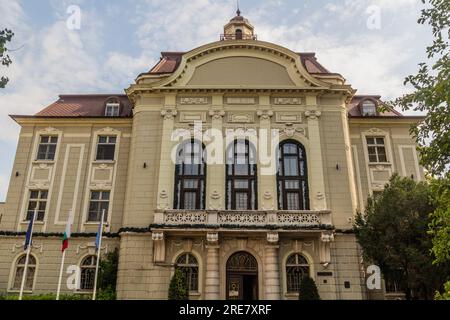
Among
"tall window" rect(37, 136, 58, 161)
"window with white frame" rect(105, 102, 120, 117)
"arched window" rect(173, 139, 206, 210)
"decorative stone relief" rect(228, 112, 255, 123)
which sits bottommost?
"arched window" rect(173, 139, 206, 210)

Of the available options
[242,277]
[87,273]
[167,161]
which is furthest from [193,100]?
[87,273]

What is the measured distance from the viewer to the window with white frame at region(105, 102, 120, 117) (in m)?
28.2

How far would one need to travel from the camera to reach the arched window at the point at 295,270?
22062mm

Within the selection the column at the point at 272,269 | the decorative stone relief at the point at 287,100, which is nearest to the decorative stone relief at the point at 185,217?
the column at the point at 272,269

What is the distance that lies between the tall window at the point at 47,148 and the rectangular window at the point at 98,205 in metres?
4.37

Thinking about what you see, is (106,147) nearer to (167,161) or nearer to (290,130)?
(167,161)

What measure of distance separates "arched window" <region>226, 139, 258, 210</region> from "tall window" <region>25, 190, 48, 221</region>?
487 inches

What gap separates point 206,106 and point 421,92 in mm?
15898

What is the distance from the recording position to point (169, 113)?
2541cm

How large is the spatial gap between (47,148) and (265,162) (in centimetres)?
1543

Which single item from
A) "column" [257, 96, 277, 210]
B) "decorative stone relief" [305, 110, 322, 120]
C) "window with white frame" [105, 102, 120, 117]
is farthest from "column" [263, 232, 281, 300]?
"window with white frame" [105, 102, 120, 117]

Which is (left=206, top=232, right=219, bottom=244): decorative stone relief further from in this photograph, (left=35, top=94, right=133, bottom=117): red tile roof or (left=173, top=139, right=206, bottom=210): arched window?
(left=35, top=94, right=133, bottom=117): red tile roof

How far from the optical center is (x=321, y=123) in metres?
25.5
